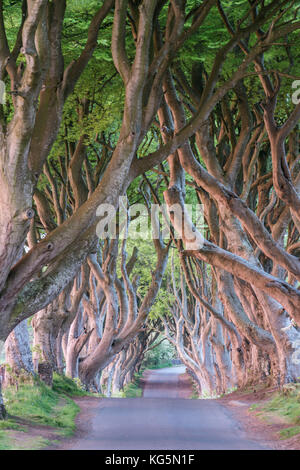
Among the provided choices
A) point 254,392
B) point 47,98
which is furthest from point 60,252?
point 254,392

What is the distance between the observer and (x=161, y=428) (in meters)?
9.98

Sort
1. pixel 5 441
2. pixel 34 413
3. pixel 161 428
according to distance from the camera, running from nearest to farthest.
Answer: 1. pixel 5 441
2. pixel 161 428
3. pixel 34 413

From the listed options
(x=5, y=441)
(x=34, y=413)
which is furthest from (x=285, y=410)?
(x=5, y=441)

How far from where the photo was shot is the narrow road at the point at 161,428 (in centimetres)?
826

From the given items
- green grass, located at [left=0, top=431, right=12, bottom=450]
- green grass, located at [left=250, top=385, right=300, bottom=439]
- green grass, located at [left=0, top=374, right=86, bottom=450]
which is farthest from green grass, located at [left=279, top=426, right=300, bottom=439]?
green grass, located at [left=0, top=431, right=12, bottom=450]

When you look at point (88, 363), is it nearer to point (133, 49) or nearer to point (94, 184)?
point (94, 184)

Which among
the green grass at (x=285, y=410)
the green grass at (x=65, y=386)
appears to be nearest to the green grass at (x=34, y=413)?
the green grass at (x=65, y=386)

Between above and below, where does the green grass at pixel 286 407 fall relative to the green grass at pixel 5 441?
below

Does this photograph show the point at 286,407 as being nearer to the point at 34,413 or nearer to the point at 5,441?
the point at 34,413

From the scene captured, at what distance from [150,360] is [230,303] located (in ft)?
181

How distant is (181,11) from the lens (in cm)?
905

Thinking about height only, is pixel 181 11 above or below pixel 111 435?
above

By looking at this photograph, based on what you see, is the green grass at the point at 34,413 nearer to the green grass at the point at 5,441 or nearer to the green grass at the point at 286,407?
the green grass at the point at 5,441
